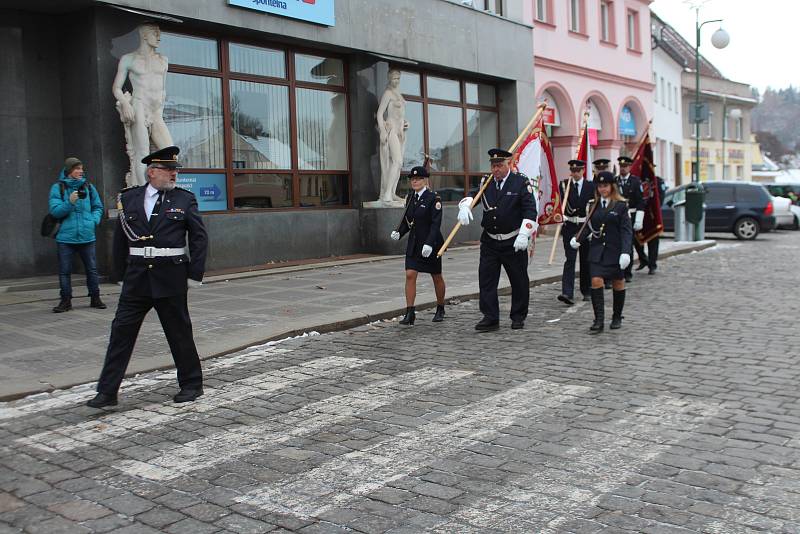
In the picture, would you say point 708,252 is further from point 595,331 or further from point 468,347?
point 468,347

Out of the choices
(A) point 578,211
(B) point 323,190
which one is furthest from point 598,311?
(B) point 323,190

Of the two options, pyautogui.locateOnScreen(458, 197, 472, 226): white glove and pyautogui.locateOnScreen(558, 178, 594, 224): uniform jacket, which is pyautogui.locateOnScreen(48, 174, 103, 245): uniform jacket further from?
pyautogui.locateOnScreen(558, 178, 594, 224): uniform jacket

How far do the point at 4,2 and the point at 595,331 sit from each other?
33.5ft

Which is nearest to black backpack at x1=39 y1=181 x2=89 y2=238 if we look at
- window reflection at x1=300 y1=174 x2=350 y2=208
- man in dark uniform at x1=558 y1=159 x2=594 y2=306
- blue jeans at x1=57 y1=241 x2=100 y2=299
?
blue jeans at x1=57 y1=241 x2=100 y2=299

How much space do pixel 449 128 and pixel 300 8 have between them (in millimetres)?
6662

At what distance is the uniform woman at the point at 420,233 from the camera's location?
10086 millimetres

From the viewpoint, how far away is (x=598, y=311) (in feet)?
31.0

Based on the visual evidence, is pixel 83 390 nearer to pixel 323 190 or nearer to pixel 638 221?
pixel 638 221

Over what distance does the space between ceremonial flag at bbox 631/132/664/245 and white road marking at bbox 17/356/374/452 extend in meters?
9.19

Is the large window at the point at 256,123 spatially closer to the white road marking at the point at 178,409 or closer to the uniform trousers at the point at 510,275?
the uniform trousers at the point at 510,275

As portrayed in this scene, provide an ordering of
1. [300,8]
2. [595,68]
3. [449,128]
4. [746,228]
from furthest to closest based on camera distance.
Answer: [595,68], [746,228], [449,128], [300,8]

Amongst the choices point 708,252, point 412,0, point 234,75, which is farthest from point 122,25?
point 708,252

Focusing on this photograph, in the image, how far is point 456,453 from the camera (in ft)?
16.8

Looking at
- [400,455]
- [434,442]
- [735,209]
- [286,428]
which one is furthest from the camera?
[735,209]
